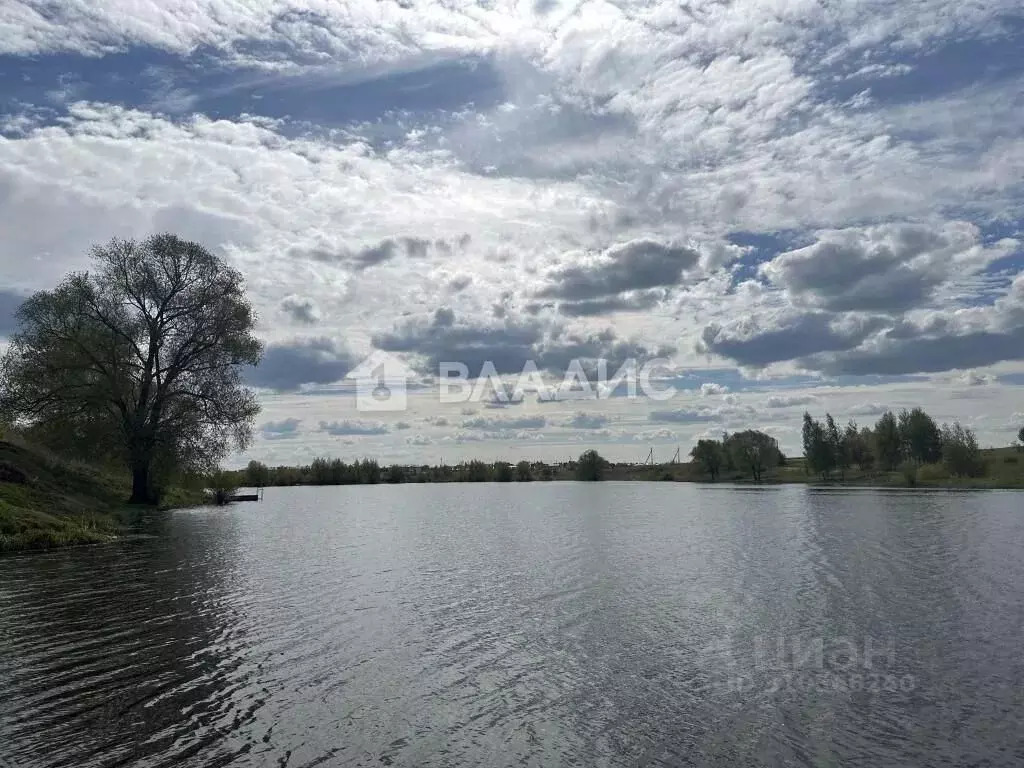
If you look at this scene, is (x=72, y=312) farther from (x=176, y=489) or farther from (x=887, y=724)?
(x=887, y=724)

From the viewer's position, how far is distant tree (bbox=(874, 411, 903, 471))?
137875 millimetres

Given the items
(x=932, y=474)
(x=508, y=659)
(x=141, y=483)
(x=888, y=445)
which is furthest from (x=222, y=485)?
(x=888, y=445)

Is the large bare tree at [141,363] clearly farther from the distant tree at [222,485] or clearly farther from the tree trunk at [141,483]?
the distant tree at [222,485]

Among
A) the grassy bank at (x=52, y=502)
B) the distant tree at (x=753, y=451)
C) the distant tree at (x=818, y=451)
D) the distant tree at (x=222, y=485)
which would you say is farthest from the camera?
the distant tree at (x=753, y=451)

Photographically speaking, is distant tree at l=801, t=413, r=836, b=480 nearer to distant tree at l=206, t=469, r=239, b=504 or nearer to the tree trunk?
distant tree at l=206, t=469, r=239, b=504

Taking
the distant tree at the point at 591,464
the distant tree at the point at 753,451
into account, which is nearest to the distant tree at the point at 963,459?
the distant tree at the point at 753,451

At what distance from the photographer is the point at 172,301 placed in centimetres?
4491

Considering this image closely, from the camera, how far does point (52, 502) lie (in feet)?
112

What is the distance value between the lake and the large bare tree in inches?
739

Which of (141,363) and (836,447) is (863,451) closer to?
(836,447)

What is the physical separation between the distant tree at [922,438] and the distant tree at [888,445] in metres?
1.70

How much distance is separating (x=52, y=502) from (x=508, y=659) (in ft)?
93.3

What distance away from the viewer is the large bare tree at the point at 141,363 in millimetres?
42281

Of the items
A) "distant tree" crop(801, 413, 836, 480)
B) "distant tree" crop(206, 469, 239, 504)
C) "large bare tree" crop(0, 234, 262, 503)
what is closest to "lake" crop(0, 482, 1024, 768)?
"large bare tree" crop(0, 234, 262, 503)
